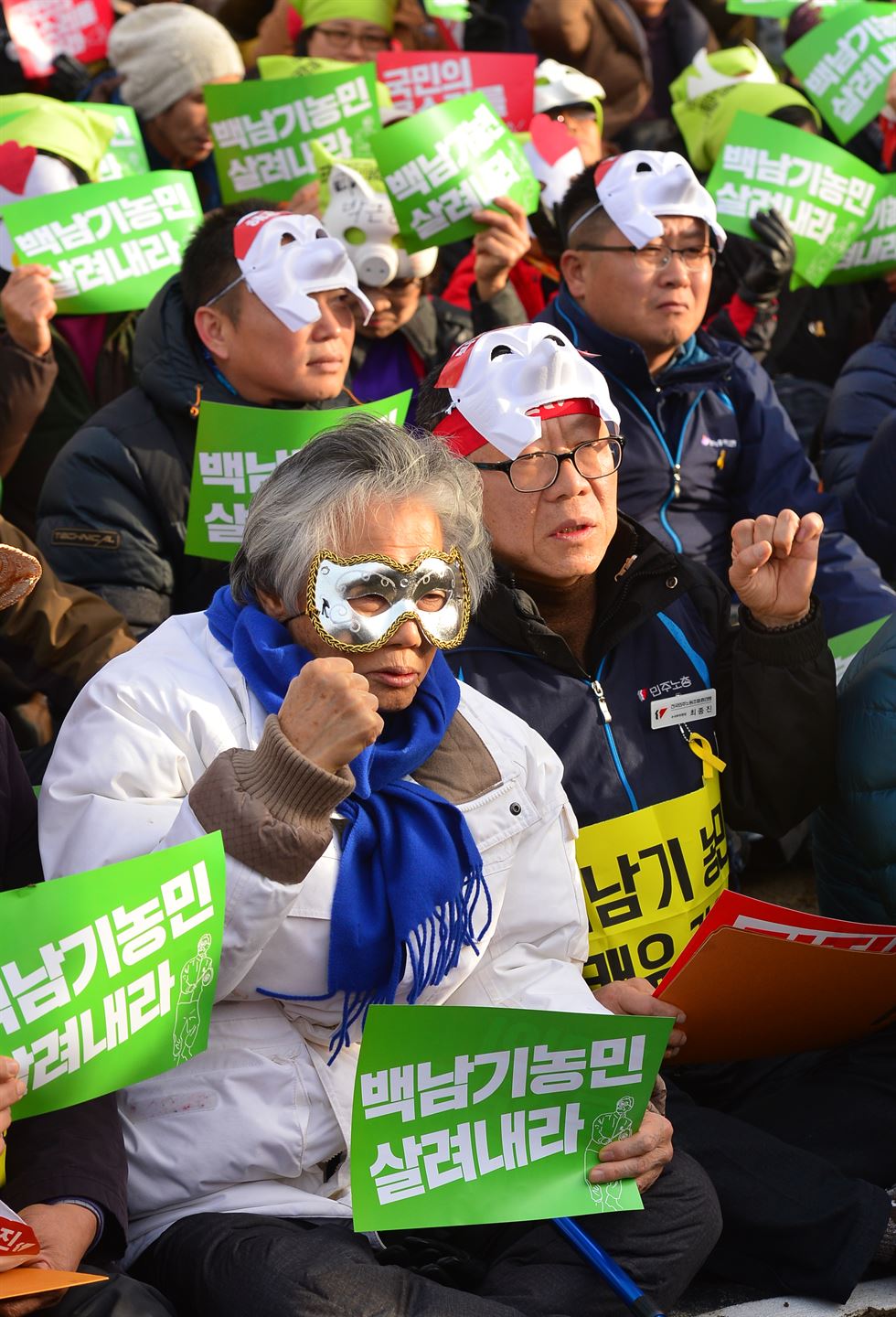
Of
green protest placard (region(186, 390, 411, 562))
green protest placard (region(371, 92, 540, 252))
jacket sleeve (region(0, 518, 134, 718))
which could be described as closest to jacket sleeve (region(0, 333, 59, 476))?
green protest placard (region(186, 390, 411, 562))

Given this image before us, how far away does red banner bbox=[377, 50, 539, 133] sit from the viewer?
6445 millimetres

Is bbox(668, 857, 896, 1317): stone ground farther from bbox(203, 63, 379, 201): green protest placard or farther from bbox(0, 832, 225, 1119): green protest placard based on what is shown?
bbox(203, 63, 379, 201): green protest placard

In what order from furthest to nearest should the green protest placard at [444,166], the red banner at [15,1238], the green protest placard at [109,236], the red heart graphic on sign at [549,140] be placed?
the red heart graphic on sign at [549,140] → the green protest placard at [444,166] → the green protest placard at [109,236] → the red banner at [15,1238]

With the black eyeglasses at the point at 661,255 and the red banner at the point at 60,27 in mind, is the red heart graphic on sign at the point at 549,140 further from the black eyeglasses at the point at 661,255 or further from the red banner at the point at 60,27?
the red banner at the point at 60,27

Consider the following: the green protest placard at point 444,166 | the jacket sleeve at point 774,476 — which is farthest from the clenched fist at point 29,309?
the jacket sleeve at point 774,476

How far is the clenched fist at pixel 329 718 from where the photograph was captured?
2.52 m

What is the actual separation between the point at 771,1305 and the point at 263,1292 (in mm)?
1038

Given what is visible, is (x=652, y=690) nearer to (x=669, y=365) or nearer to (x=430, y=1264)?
(x=430, y=1264)

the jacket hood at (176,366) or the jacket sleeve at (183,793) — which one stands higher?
the jacket sleeve at (183,793)

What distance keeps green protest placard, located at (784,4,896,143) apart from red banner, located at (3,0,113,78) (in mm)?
3025

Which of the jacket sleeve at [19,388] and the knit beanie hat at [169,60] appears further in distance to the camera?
the knit beanie hat at [169,60]

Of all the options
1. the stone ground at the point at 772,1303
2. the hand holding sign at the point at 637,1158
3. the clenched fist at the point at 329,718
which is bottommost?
the stone ground at the point at 772,1303

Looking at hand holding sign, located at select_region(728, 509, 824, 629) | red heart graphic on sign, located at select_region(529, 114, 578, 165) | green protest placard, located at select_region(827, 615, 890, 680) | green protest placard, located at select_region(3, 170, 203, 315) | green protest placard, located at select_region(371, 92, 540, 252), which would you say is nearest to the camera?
hand holding sign, located at select_region(728, 509, 824, 629)

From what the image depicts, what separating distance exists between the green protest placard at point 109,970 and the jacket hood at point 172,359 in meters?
2.40
